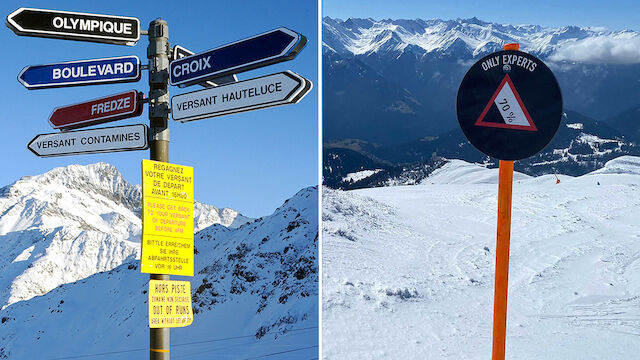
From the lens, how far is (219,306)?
50156 mm

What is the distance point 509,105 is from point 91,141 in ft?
10.6

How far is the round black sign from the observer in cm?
369

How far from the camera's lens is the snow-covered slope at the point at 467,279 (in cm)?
1048

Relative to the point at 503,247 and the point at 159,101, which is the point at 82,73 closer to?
the point at 159,101

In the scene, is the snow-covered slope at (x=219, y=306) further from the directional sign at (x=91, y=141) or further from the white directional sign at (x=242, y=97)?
the white directional sign at (x=242, y=97)

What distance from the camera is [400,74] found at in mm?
104062

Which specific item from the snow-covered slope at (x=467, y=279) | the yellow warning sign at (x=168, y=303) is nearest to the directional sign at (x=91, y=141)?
the yellow warning sign at (x=168, y=303)

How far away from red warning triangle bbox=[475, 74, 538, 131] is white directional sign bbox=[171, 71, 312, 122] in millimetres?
→ 1290

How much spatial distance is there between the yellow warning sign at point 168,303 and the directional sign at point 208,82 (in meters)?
1.42

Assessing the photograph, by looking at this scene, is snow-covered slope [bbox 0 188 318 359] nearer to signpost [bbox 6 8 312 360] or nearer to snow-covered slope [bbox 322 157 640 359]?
snow-covered slope [bbox 322 157 640 359]

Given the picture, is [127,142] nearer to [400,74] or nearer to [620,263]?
[620,263]

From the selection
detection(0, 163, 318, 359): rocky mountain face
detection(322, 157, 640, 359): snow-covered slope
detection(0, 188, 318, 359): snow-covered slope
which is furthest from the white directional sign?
detection(0, 163, 318, 359): rocky mountain face

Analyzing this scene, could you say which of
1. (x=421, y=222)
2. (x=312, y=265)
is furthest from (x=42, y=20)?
(x=312, y=265)

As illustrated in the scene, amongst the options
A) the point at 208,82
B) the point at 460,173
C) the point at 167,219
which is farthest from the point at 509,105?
the point at 460,173
